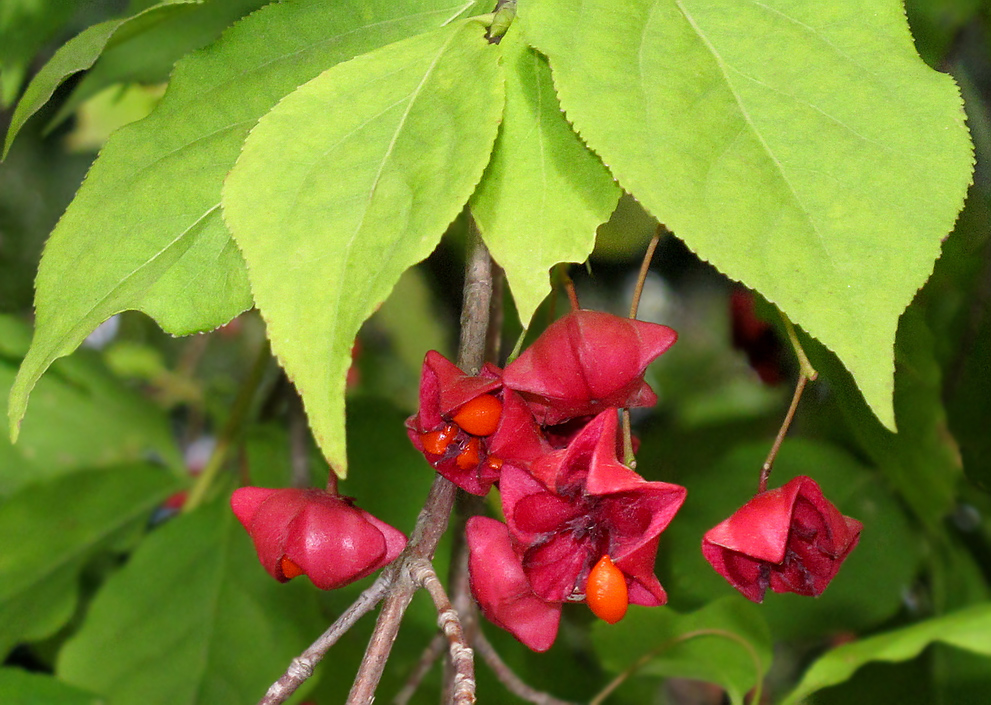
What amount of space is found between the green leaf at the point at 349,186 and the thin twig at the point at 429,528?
99mm

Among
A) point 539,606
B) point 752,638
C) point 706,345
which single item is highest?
point 539,606

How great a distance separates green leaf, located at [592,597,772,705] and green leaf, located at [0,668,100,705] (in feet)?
1.54

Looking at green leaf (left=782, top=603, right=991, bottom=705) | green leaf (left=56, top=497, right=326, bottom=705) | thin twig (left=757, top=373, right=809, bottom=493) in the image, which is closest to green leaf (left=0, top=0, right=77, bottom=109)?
green leaf (left=56, top=497, right=326, bottom=705)

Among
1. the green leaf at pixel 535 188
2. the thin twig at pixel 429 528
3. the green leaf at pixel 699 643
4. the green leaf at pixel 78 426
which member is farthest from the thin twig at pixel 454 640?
the green leaf at pixel 78 426

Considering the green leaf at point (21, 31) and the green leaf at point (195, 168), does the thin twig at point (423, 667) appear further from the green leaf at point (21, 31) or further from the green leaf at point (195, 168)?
the green leaf at point (21, 31)

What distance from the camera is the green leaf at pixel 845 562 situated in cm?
101

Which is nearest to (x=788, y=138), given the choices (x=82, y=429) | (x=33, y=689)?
(x=33, y=689)

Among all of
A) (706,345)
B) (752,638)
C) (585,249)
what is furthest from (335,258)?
(706,345)

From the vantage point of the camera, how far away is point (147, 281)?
0.49 metres

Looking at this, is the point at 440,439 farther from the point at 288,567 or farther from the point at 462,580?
the point at 462,580

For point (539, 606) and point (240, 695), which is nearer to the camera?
point (539, 606)

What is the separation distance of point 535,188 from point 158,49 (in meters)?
0.47

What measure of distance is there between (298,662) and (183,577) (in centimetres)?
58

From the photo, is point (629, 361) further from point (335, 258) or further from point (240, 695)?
point (240, 695)
